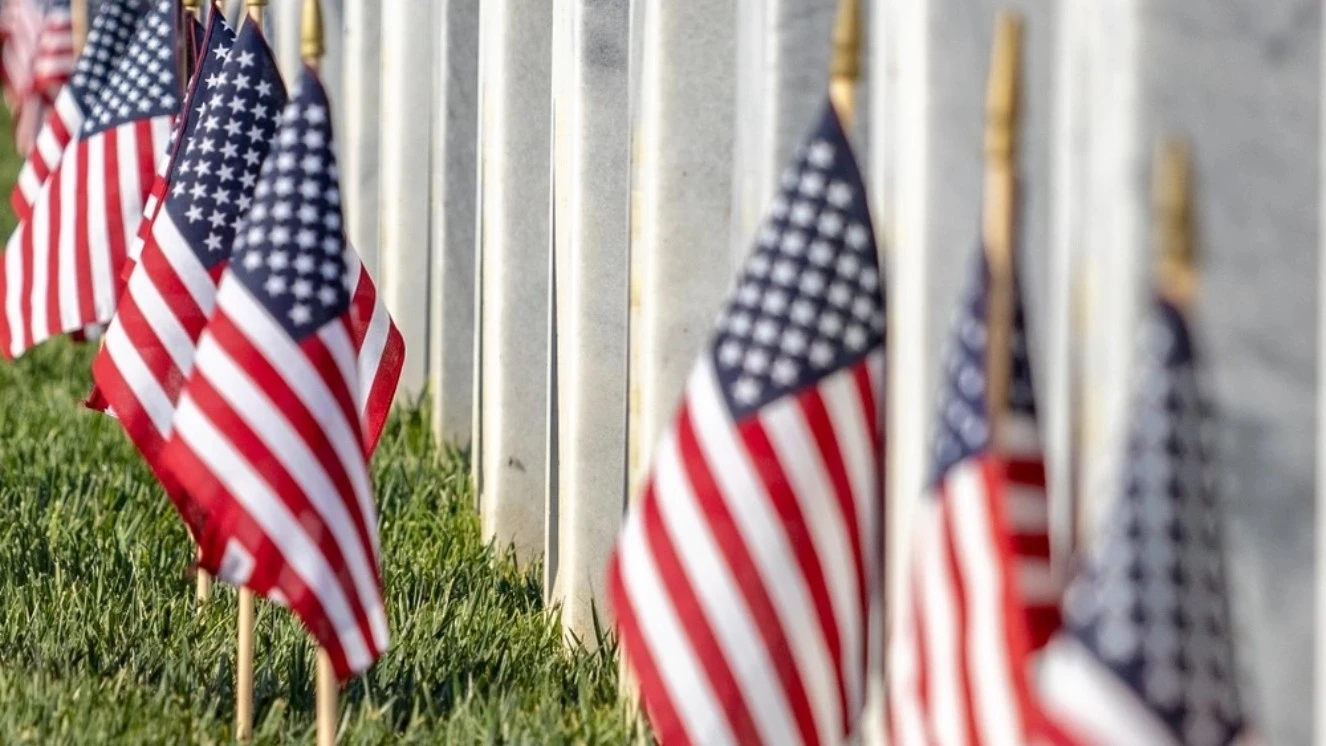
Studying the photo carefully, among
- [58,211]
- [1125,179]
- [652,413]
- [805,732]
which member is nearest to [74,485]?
[58,211]

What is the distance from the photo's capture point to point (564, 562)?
6.68 metres

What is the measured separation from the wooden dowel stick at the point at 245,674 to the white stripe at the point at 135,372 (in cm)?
54

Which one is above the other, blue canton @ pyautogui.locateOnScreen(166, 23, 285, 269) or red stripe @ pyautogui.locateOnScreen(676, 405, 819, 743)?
blue canton @ pyautogui.locateOnScreen(166, 23, 285, 269)

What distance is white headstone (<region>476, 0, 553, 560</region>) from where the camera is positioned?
759 cm

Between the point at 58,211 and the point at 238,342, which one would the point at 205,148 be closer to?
the point at 238,342

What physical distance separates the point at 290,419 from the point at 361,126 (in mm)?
5311

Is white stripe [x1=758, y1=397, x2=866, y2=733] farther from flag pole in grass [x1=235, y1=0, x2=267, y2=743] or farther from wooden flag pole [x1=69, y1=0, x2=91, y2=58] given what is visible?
wooden flag pole [x1=69, y1=0, x2=91, y2=58]

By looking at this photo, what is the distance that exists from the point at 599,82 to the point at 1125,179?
3.00m

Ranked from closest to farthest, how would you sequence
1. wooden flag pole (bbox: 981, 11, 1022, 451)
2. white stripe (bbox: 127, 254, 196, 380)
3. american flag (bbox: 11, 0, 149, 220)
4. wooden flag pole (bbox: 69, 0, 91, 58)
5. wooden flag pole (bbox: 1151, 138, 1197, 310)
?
wooden flag pole (bbox: 1151, 138, 1197, 310), wooden flag pole (bbox: 981, 11, 1022, 451), white stripe (bbox: 127, 254, 196, 380), american flag (bbox: 11, 0, 149, 220), wooden flag pole (bbox: 69, 0, 91, 58)

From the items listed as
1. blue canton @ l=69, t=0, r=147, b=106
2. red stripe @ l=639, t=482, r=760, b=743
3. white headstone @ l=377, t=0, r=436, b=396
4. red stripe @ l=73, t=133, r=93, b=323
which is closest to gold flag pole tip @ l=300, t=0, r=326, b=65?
red stripe @ l=639, t=482, r=760, b=743

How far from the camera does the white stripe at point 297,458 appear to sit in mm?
5180

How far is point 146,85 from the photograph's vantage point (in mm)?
7387

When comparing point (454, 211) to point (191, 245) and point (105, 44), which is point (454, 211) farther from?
point (191, 245)

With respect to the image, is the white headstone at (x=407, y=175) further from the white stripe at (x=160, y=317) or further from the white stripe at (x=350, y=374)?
the white stripe at (x=350, y=374)
